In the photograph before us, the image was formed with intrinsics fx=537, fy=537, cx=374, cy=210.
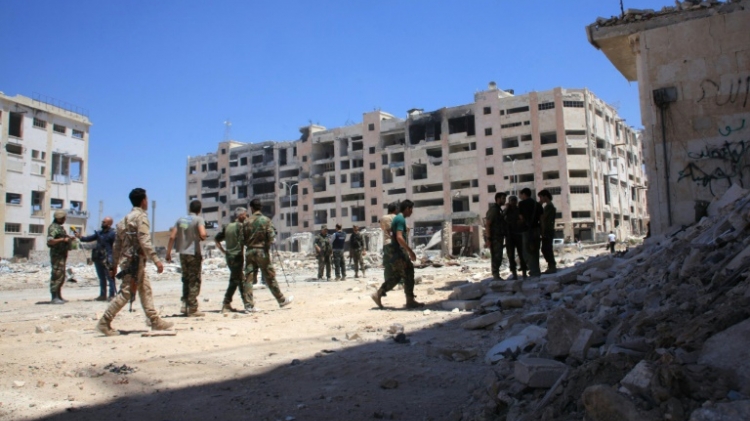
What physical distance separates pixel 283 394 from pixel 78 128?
65.3 metres

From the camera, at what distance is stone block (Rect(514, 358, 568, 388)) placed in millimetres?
2916

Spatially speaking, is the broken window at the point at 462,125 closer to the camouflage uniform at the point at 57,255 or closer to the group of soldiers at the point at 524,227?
the group of soldiers at the point at 524,227

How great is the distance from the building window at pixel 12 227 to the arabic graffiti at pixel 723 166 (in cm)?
5753

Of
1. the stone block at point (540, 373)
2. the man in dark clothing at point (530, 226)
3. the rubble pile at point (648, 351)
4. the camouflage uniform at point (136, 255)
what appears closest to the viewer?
the rubble pile at point (648, 351)

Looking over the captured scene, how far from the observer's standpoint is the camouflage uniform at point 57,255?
31.5 feet

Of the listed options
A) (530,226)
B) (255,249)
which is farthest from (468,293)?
(255,249)

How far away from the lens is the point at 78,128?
59.5m

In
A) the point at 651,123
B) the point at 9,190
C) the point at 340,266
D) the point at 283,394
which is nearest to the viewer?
the point at 283,394

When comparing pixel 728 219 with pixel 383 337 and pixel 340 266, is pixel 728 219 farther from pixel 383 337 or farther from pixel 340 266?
pixel 340 266

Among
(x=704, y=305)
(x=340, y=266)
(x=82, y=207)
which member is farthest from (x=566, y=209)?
(x=704, y=305)

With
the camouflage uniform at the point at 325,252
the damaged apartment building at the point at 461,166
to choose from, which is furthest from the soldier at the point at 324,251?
the damaged apartment building at the point at 461,166

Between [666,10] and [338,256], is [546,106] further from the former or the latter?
[666,10]

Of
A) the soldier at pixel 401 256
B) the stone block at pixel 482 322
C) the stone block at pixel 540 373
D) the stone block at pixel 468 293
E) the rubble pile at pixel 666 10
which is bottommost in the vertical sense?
the stone block at pixel 482 322

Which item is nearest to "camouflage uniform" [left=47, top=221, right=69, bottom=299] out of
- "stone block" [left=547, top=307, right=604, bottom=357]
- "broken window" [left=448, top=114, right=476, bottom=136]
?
"stone block" [left=547, top=307, right=604, bottom=357]
